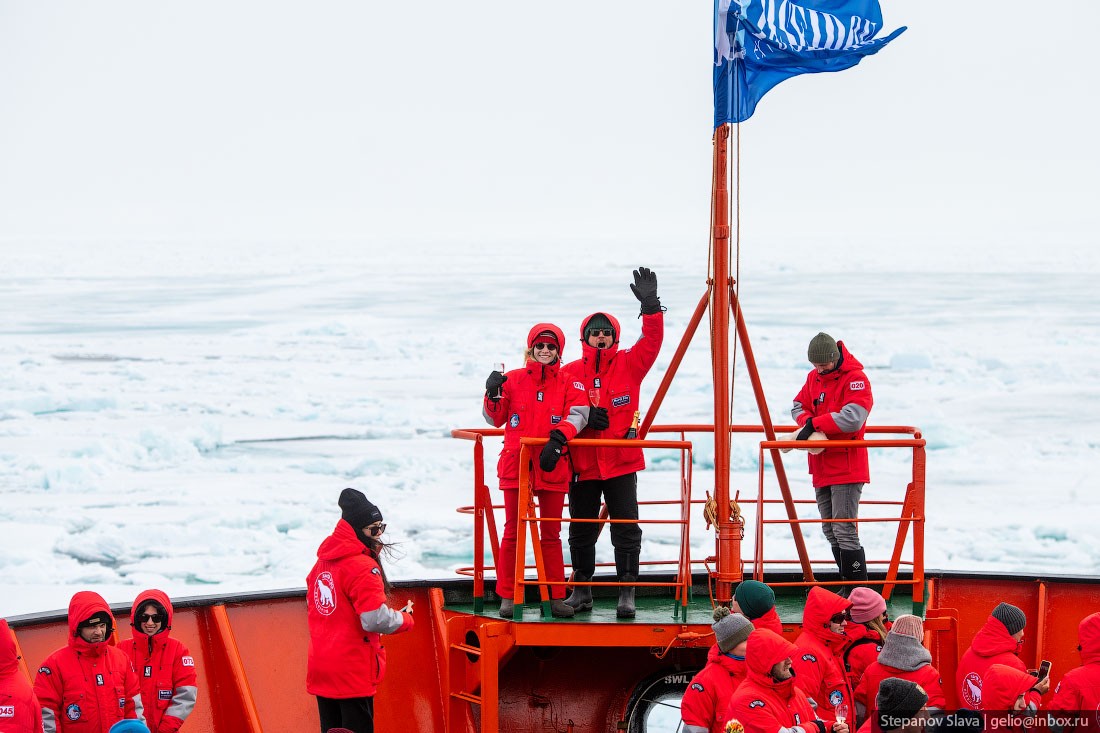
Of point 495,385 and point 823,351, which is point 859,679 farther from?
point 495,385

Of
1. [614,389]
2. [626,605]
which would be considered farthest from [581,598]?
[614,389]

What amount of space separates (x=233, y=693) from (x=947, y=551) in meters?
21.9

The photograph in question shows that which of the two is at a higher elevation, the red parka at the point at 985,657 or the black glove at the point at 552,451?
the black glove at the point at 552,451

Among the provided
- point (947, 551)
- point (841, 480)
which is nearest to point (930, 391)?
point (947, 551)

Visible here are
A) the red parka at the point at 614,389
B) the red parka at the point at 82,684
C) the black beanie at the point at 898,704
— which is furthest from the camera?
the red parka at the point at 614,389

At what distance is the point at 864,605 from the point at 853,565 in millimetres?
1029

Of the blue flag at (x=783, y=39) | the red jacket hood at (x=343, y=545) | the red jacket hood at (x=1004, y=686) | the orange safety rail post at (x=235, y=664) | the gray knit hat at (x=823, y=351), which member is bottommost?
the orange safety rail post at (x=235, y=664)

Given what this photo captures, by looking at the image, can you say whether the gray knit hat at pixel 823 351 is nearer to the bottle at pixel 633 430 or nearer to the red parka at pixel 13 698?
the bottle at pixel 633 430

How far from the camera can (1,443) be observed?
1323 inches

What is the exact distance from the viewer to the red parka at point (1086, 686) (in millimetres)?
4707

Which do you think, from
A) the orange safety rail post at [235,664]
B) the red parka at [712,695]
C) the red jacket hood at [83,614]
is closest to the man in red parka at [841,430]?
the red parka at [712,695]

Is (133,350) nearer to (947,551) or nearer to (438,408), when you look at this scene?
(438,408)

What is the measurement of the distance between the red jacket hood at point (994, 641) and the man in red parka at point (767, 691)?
132 centimetres

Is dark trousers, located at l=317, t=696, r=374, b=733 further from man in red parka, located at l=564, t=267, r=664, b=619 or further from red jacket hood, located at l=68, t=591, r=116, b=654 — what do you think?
man in red parka, located at l=564, t=267, r=664, b=619
